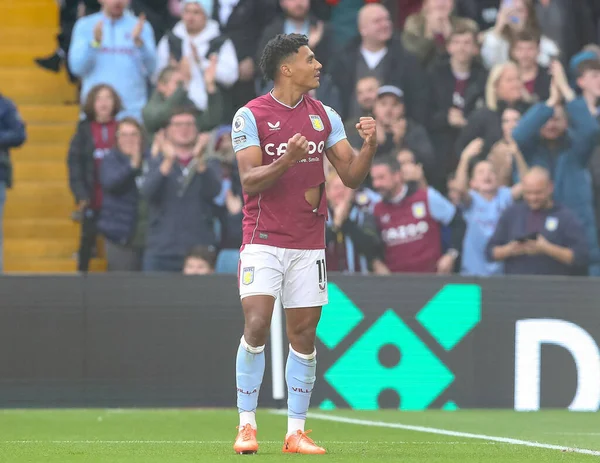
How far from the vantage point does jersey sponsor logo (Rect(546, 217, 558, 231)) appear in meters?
12.7

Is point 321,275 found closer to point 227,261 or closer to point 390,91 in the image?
→ point 227,261

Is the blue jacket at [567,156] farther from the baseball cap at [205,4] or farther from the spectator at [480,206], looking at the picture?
the baseball cap at [205,4]

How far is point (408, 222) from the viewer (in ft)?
42.5

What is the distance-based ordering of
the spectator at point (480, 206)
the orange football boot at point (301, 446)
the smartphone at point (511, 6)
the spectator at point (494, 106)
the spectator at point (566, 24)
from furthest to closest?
the spectator at point (566, 24) < the smartphone at point (511, 6) < the spectator at point (494, 106) < the spectator at point (480, 206) < the orange football boot at point (301, 446)

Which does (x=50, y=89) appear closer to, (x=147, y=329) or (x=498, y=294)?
(x=147, y=329)

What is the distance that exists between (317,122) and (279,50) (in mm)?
457

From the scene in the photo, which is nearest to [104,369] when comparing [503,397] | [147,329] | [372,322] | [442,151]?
[147,329]

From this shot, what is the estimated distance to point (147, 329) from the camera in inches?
453

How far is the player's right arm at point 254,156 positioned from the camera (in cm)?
665

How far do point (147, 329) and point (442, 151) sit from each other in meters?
3.98

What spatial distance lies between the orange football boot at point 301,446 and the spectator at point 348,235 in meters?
5.70

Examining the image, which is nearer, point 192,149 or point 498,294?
point 498,294

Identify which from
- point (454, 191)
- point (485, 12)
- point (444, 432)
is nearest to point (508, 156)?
point (454, 191)

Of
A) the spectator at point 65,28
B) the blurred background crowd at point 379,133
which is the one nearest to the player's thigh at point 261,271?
the blurred background crowd at point 379,133
